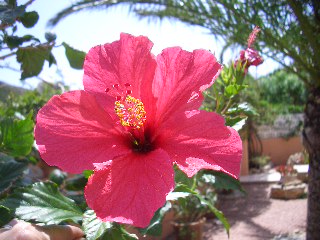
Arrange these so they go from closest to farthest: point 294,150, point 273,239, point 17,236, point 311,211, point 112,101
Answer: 1. point 17,236
2. point 112,101
3. point 311,211
4. point 273,239
5. point 294,150

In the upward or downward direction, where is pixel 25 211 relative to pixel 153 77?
downward

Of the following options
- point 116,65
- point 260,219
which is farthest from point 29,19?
point 260,219

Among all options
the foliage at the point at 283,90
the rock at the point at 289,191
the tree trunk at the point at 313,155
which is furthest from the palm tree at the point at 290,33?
the foliage at the point at 283,90

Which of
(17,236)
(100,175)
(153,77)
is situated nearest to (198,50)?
(153,77)

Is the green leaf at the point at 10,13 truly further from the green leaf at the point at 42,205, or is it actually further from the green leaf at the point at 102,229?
the green leaf at the point at 102,229

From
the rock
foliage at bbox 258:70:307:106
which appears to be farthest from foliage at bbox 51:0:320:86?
foliage at bbox 258:70:307:106

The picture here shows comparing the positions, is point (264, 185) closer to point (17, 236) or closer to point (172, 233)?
point (172, 233)
